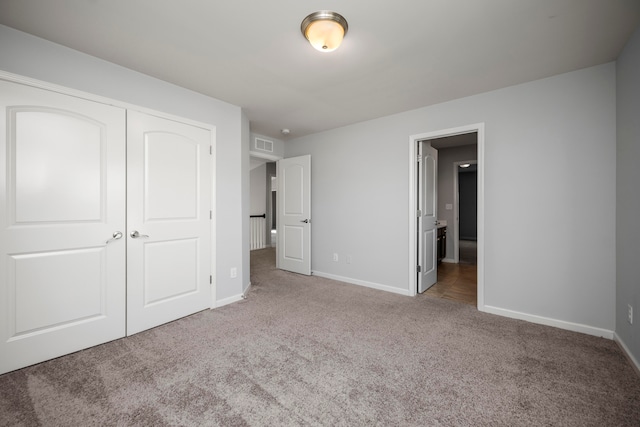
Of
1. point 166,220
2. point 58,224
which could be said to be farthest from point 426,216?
point 58,224

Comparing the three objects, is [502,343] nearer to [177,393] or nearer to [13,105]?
[177,393]

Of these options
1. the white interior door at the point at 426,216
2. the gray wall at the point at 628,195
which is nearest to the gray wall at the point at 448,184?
the white interior door at the point at 426,216

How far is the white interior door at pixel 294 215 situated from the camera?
4.48 m

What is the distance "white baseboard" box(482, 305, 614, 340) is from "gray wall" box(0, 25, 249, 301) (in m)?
3.03

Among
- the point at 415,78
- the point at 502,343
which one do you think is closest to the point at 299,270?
the point at 502,343

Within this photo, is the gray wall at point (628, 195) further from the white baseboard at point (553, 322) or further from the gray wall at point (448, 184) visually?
the gray wall at point (448, 184)

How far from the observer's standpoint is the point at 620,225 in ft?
7.18

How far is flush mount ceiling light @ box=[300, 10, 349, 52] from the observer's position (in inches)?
67.9

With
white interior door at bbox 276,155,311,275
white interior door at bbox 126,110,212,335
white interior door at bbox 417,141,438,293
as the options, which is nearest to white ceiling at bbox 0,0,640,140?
white interior door at bbox 126,110,212,335

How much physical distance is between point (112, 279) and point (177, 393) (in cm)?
129

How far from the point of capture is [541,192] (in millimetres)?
2631

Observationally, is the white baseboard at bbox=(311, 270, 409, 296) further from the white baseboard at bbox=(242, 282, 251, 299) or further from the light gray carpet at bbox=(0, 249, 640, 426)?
the white baseboard at bbox=(242, 282, 251, 299)

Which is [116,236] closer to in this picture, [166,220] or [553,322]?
[166,220]

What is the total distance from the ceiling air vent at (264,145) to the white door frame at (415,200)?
8.00ft
